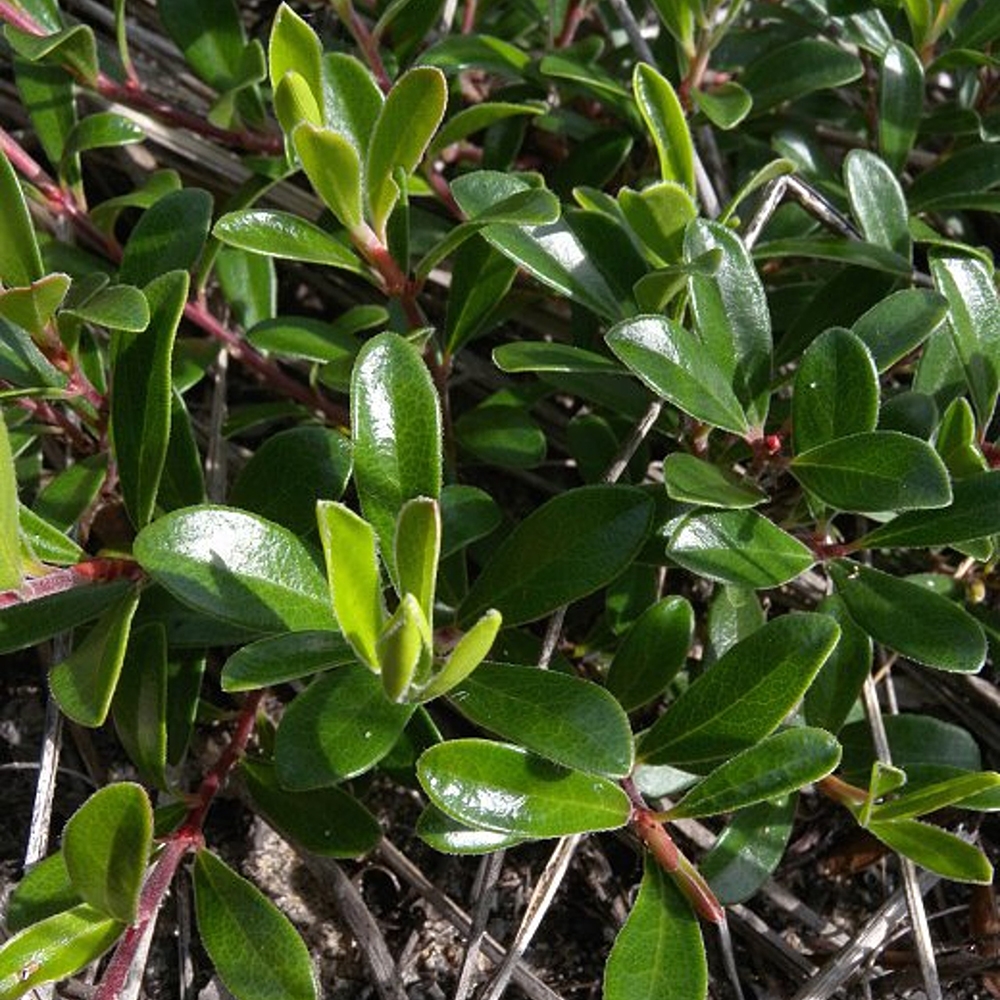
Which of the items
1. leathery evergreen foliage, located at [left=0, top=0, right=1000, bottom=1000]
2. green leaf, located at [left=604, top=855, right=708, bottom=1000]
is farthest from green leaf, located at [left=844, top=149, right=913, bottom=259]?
green leaf, located at [left=604, top=855, right=708, bottom=1000]

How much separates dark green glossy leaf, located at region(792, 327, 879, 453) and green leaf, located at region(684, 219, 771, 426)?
97 mm

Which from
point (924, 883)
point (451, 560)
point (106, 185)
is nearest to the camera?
point (451, 560)

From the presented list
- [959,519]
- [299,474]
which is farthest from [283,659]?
[959,519]

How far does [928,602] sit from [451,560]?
622mm

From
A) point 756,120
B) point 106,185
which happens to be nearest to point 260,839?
point 106,185

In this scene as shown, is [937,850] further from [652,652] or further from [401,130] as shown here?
[401,130]

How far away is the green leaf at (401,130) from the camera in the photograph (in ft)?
5.48

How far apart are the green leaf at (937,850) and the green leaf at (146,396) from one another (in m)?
0.98

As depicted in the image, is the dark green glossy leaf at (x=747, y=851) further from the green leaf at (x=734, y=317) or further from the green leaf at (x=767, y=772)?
the green leaf at (x=734, y=317)

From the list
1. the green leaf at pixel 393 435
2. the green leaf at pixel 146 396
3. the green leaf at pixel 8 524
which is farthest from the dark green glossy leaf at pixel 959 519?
the green leaf at pixel 8 524

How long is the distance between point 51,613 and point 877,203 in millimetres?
1278

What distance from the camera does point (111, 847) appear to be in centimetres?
150

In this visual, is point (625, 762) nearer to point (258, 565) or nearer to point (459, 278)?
point (258, 565)

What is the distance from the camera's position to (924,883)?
2045 mm
